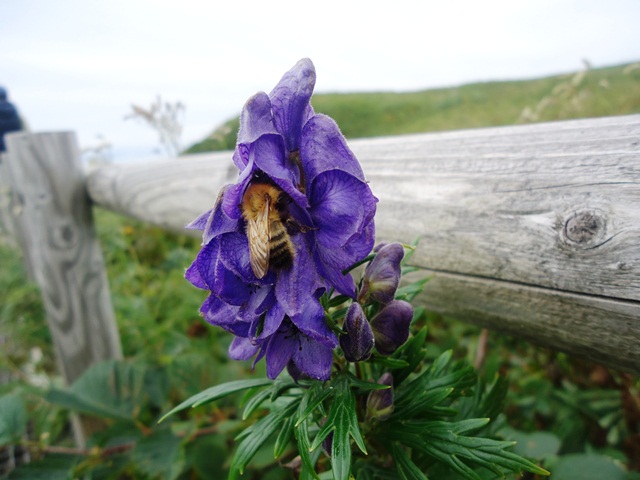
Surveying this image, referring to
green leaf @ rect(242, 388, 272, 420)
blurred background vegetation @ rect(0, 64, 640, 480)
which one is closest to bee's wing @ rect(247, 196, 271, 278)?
green leaf @ rect(242, 388, 272, 420)

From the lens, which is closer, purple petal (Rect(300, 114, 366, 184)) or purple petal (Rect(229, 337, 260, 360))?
purple petal (Rect(300, 114, 366, 184))

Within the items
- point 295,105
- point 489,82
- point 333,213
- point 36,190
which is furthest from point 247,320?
point 489,82

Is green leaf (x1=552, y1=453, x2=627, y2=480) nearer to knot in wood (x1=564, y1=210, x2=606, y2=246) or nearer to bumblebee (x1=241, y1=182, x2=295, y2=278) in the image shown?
knot in wood (x1=564, y1=210, x2=606, y2=246)

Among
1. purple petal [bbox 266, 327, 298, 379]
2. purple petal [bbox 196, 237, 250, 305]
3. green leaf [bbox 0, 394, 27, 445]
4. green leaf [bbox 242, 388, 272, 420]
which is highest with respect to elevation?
purple petal [bbox 196, 237, 250, 305]

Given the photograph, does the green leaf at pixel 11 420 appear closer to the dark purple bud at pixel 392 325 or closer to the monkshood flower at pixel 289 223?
the monkshood flower at pixel 289 223

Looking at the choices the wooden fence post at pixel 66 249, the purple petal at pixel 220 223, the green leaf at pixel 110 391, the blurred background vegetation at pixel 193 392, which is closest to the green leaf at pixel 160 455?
the blurred background vegetation at pixel 193 392

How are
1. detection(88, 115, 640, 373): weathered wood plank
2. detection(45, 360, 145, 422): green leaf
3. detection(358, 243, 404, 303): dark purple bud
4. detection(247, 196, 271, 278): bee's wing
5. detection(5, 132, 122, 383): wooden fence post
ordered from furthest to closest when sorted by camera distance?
detection(5, 132, 122, 383): wooden fence post < detection(45, 360, 145, 422): green leaf < detection(88, 115, 640, 373): weathered wood plank < detection(358, 243, 404, 303): dark purple bud < detection(247, 196, 271, 278): bee's wing
